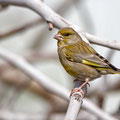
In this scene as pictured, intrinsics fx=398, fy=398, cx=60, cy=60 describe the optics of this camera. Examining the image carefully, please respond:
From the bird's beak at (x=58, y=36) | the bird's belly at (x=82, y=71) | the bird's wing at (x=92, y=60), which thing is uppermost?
the bird's beak at (x=58, y=36)

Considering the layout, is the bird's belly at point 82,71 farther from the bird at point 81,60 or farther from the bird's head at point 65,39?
the bird's head at point 65,39

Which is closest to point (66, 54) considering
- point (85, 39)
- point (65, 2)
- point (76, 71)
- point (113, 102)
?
point (76, 71)

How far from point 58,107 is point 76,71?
2.74 meters

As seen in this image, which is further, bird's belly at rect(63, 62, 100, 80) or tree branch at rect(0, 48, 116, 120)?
tree branch at rect(0, 48, 116, 120)

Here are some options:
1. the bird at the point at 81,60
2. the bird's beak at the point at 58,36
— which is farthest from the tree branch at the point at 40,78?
the bird's beak at the point at 58,36

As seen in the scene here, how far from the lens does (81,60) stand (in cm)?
516

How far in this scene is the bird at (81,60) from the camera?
4950mm

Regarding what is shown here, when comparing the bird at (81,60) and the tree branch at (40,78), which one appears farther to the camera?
the tree branch at (40,78)

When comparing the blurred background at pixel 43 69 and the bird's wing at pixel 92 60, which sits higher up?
the blurred background at pixel 43 69

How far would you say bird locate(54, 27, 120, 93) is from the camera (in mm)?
4950

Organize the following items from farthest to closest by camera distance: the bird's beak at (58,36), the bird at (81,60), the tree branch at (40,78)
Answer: the tree branch at (40,78) → the bird's beak at (58,36) → the bird at (81,60)

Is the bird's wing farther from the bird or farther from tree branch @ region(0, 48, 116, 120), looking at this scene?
tree branch @ region(0, 48, 116, 120)

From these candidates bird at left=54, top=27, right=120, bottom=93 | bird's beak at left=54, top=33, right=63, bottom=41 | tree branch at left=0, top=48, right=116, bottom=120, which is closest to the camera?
bird at left=54, top=27, right=120, bottom=93

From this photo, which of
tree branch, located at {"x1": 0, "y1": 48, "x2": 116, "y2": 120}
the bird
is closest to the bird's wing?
the bird
